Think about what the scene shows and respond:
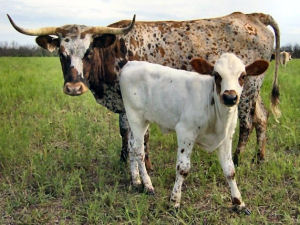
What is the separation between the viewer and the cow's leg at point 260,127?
19.1ft

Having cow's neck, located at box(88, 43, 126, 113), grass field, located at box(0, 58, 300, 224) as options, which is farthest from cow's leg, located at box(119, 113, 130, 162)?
cow's neck, located at box(88, 43, 126, 113)

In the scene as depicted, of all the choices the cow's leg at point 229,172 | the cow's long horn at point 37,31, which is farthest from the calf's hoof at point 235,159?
the cow's long horn at point 37,31

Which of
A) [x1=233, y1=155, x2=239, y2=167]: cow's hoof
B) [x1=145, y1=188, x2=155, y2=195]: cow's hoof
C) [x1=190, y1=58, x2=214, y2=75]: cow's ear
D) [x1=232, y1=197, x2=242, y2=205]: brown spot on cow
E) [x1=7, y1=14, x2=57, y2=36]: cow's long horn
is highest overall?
[x1=7, y1=14, x2=57, y2=36]: cow's long horn

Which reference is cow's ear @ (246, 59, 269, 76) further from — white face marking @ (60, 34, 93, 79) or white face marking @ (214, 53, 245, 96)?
white face marking @ (60, 34, 93, 79)

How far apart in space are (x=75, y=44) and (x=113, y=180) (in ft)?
6.01

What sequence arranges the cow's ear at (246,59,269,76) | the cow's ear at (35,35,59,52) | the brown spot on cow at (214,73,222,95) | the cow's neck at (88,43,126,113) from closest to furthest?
1. the brown spot on cow at (214,73,222,95)
2. the cow's ear at (246,59,269,76)
3. the cow's ear at (35,35,59,52)
4. the cow's neck at (88,43,126,113)

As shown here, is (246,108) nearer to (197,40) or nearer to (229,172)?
(197,40)

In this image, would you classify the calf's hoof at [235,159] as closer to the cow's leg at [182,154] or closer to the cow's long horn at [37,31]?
the cow's leg at [182,154]

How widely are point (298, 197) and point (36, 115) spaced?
5948 millimetres

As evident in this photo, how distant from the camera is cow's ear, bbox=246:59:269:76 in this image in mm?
3775

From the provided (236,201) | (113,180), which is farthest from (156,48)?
(236,201)

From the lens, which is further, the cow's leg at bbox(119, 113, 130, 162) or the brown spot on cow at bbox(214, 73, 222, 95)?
the cow's leg at bbox(119, 113, 130, 162)

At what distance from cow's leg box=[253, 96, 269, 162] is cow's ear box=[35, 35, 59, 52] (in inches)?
127

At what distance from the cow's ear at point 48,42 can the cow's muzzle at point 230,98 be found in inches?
98.9
